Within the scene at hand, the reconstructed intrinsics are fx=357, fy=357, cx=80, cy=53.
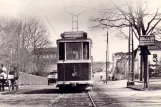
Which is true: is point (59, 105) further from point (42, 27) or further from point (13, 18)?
point (42, 27)

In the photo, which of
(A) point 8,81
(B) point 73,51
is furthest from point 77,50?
(A) point 8,81

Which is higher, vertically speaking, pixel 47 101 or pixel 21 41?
pixel 21 41

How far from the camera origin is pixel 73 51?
19.7 metres

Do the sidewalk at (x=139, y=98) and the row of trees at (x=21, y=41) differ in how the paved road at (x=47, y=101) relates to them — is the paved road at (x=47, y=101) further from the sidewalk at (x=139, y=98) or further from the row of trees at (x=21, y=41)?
the row of trees at (x=21, y=41)

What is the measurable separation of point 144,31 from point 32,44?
25.9m

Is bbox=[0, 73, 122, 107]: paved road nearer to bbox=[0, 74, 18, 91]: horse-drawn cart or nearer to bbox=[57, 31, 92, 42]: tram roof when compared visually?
bbox=[57, 31, 92, 42]: tram roof

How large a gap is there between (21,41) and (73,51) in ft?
89.4

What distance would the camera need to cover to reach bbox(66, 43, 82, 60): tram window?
64.6ft

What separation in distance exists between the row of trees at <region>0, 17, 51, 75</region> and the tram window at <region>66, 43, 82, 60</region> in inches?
621

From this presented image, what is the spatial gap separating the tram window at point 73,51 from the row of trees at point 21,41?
51.7 feet

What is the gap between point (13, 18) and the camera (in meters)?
37.8

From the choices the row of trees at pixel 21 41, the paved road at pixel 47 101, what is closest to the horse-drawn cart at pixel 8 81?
the paved road at pixel 47 101

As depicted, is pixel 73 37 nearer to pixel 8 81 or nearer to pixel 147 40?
pixel 147 40

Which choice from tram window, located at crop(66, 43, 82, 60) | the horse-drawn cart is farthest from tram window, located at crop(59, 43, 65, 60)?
the horse-drawn cart
